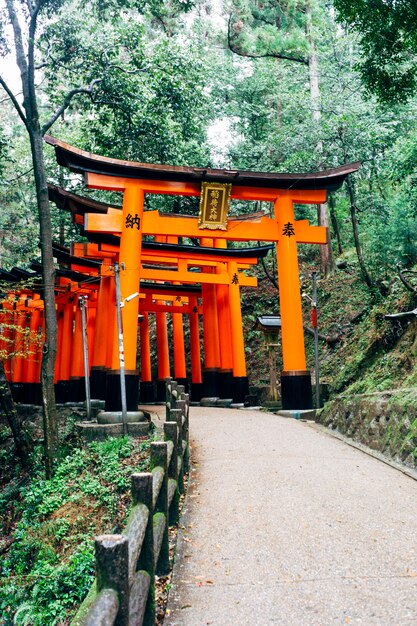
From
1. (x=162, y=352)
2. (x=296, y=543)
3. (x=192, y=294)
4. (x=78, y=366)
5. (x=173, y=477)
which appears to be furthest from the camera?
(x=162, y=352)

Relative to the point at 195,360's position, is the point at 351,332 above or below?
above

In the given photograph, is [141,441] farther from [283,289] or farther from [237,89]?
[237,89]

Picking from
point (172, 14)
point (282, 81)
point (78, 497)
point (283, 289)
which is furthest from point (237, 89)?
point (78, 497)

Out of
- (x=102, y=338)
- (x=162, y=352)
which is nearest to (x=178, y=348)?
(x=162, y=352)

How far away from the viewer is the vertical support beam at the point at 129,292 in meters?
12.0

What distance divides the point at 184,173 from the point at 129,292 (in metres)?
3.34

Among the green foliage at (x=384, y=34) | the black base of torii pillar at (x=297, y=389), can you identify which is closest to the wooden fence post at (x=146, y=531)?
the green foliage at (x=384, y=34)

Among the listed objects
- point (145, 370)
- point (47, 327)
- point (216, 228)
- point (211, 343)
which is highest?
point (216, 228)

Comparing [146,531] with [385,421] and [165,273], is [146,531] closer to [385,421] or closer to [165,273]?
[385,421]

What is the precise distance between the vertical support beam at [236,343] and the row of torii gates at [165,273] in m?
0.03

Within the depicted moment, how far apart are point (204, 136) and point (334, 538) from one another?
20.6 meters

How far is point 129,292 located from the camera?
40.6ft

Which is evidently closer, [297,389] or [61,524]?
[61,524]

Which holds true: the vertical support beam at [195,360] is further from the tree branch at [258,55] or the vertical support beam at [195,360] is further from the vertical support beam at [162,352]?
the tree branch at [258,55]
